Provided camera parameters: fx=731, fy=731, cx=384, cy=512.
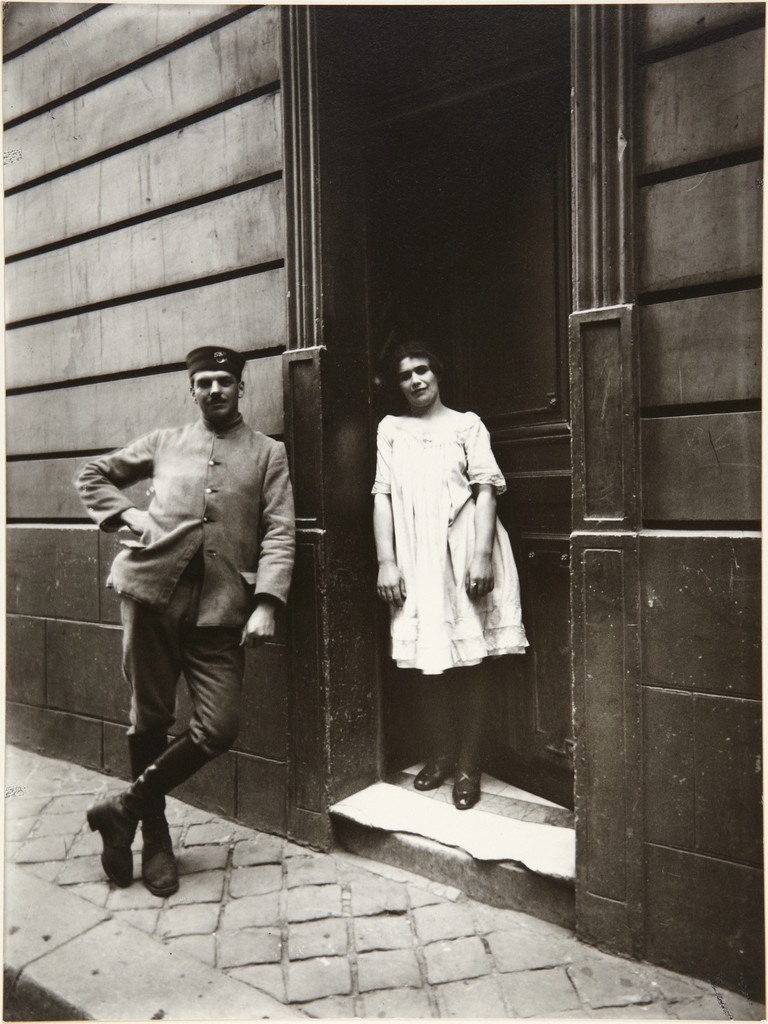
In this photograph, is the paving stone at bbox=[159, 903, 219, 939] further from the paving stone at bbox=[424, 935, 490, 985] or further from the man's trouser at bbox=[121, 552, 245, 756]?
the paving stone at bbox=[424, 935, 490, 985]

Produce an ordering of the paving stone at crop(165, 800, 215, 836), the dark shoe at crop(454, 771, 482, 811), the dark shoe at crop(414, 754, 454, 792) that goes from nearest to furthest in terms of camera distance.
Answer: the dark shoe at crop(454, 771, 482, 811) → the dark shoe at crop(414, 754, 454, 792) → the paving stone at crop(165, 800, 215, 836)

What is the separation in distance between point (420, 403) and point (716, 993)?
2.51 meters

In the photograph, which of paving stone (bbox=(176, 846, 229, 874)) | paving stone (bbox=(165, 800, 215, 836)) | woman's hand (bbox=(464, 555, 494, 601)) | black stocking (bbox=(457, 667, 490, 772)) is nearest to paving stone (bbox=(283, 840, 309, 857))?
paving stone (bbox=(176, 846, 229, 874))

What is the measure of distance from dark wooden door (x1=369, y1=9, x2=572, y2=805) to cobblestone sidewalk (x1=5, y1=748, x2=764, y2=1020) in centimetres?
75

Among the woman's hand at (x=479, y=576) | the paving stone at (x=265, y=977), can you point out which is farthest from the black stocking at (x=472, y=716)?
the paving stone at (x=265, y=977)

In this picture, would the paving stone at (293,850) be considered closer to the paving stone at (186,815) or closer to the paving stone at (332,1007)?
the paving stone at (186,815)

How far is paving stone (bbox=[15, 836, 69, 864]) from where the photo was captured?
3332mm

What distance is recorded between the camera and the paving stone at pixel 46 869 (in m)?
3.18

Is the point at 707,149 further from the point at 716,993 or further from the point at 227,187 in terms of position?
the point at 716,993

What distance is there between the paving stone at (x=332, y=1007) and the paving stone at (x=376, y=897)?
429 millimetres

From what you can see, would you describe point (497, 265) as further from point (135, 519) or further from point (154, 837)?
point (154, 837)

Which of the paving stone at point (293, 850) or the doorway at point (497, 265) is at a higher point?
the doorway at point (497, 265)

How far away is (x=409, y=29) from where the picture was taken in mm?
3131

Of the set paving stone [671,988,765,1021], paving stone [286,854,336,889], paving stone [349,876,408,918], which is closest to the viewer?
paving stone [671,988,765,1021]
